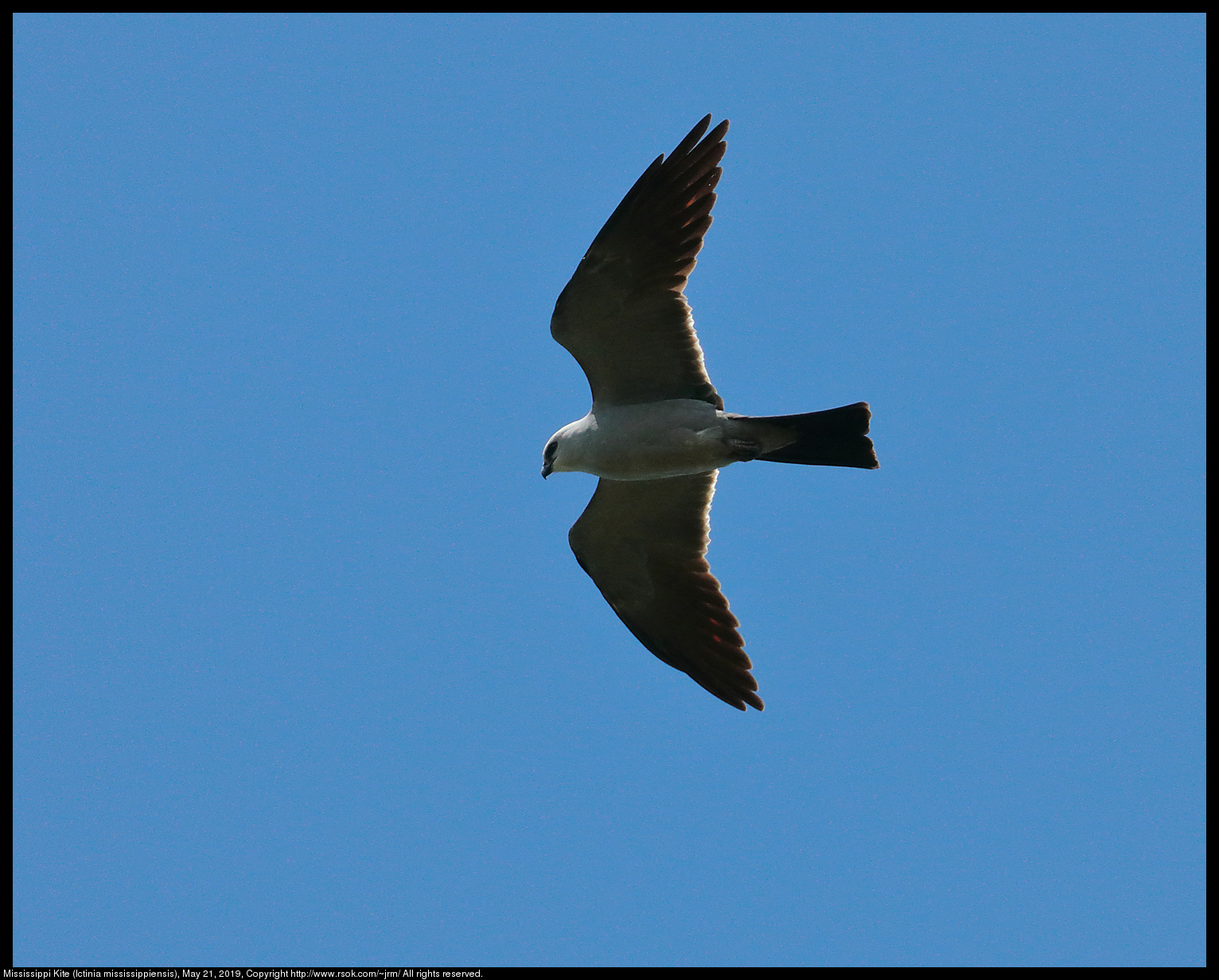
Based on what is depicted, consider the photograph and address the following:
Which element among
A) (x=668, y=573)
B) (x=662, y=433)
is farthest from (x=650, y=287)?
(x=668, y=573)

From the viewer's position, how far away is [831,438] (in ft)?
27.2

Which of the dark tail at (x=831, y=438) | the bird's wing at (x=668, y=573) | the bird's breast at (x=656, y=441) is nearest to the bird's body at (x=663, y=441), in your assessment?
the bird's breast at (x=656, y=441)

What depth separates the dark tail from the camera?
8.19m

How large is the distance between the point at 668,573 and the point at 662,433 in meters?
1.43

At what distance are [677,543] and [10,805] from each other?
6.77 meters

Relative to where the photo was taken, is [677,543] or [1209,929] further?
[1209,929]

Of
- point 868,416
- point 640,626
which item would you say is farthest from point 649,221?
point 640,626

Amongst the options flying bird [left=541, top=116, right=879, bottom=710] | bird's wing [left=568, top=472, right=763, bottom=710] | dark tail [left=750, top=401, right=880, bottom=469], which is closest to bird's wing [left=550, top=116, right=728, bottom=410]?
flying bird [left=541, top=116, right=879, bottom=710]

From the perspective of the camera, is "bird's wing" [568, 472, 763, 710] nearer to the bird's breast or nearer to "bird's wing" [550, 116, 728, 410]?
the bird's breast

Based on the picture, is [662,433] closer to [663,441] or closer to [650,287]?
[663,441]

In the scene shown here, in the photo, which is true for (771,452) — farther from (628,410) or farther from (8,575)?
(8,575)

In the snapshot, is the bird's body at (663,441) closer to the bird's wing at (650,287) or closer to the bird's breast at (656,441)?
the bird's breast at (656,441)

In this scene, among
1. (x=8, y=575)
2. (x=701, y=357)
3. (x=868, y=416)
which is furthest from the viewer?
(x=8, y=575)
